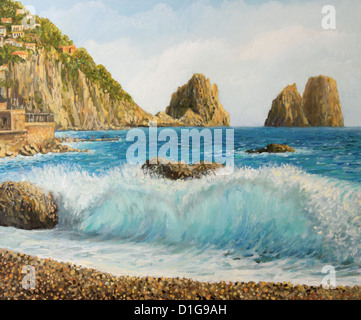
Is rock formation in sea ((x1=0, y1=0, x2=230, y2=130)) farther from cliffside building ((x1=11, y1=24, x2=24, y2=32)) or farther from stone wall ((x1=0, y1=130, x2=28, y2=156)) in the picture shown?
stone wall ((x1=0, y1=130, x2=28, y2=156))

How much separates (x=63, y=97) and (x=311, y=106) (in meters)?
2.45

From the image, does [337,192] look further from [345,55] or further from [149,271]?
[149,271]

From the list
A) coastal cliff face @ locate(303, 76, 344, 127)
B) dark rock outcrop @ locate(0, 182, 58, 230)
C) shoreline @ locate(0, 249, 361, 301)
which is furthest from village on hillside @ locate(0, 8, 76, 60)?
coastal cliff face @ locate(303, 76, 344, 127)

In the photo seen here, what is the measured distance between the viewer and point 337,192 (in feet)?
7.97

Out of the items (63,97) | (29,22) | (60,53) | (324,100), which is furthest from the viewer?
(63,97)

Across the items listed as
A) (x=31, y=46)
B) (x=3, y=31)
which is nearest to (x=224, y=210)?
(x=31, y=46)

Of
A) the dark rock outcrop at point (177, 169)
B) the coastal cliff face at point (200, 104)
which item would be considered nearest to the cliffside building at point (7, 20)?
the coastal cliff face at point (200, 104)

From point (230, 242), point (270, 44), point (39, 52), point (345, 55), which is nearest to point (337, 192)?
point (230, 242)

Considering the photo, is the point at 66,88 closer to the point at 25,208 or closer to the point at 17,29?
the point at 17,29

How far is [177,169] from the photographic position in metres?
2.76

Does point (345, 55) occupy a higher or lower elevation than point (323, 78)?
higher

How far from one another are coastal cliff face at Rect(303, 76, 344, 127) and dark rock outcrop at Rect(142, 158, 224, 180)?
0.96 m

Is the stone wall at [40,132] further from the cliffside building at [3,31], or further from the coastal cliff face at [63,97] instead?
the cliffside building at [3,31]

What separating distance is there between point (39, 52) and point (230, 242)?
2.67 m
